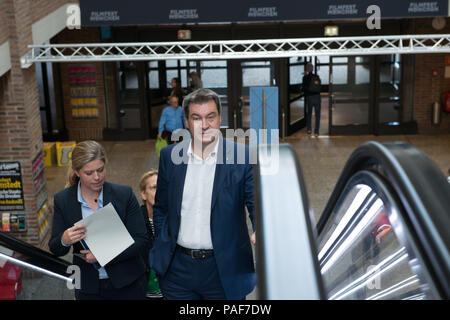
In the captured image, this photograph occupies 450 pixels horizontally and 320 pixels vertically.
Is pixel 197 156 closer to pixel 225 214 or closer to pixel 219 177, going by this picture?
pixel 219 177

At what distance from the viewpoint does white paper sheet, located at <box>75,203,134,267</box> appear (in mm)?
3764

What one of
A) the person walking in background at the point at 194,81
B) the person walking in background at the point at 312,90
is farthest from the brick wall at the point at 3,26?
the person walking in background at the point at 312,90

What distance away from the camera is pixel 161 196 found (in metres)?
3.68

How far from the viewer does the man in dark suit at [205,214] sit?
344 centimetres

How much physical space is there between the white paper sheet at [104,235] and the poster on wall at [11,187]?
5559 millimetres

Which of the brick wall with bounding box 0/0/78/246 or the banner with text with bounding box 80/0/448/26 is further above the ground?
the banner with text with bounding box 80/0/448/26

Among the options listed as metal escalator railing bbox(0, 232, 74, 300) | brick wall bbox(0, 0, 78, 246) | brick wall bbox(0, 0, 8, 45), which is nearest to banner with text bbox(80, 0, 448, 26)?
brick wall bbox(0, 0, 78, 246)

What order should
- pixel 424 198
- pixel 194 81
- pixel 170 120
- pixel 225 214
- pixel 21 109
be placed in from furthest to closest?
pixel 194 81 < pixel 170 120 < pixel 21 109 < pixel 225 214 < pixel 424 198

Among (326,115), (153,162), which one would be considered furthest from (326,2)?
(326,115)

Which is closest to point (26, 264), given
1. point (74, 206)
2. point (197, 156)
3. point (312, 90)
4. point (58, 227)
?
point (58, 227)

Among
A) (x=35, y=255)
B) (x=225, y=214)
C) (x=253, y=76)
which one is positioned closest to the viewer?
(x=225, y=214)

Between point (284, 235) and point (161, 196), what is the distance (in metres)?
2.46

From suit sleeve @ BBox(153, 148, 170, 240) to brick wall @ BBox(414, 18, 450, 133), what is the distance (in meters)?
12.1

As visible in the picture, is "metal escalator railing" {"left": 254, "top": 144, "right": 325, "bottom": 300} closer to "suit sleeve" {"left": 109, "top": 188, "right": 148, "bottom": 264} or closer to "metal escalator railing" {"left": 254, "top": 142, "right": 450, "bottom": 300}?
"metal escalator railing" {"left": 254, "top": 142, "right": 450, "bottom": 300}
